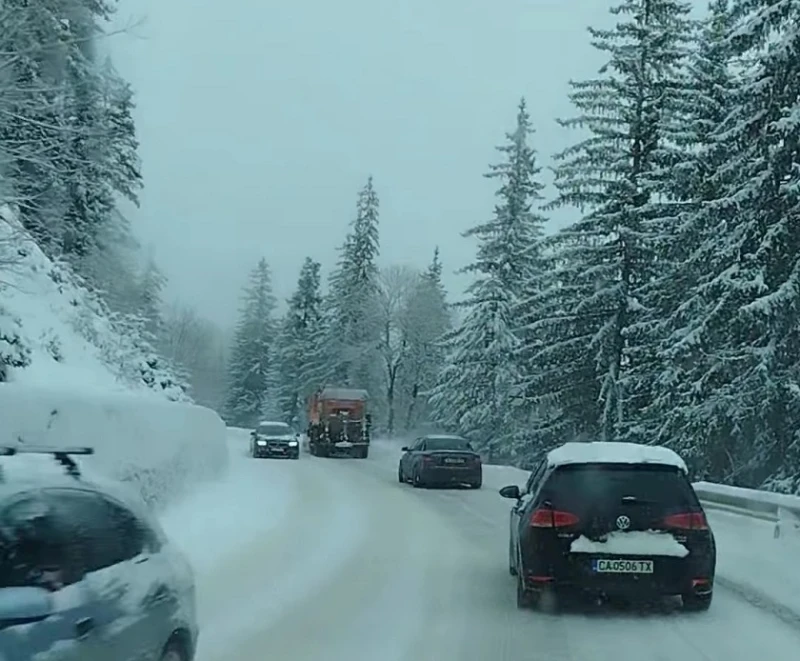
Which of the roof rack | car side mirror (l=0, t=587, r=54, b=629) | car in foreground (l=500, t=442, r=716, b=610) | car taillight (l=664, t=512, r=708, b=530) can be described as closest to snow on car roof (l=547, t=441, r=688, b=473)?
car in foreground (l=500, t=442, r=716, b=610)

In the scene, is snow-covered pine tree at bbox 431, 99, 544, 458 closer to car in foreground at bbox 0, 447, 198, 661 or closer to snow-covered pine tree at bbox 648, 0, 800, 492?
snow-covered pine tree at bbox 648, 0, 800, 492

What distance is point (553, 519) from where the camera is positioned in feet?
35.2

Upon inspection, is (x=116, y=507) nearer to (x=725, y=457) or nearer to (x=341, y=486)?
(x=725, y=457)

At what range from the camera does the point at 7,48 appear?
15.1 meters

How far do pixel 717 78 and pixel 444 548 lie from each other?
2210cm

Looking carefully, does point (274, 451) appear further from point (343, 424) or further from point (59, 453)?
point (59, 453)

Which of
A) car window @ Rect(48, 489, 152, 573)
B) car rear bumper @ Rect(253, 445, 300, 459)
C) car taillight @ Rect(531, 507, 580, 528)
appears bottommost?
car window @ Rect(48, 489, 152, 573)

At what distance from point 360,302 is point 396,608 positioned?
71693 mm

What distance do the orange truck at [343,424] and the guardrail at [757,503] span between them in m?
35.6

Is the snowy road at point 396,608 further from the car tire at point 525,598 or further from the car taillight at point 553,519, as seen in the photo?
the car taillight at point 553,519

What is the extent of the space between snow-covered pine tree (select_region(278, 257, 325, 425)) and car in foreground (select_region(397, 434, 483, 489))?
58.5 m

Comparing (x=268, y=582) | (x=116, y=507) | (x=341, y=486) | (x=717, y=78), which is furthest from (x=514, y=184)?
(x=116, y=507)

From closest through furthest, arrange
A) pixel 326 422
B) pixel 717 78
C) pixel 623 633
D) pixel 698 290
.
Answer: pixel 623 633 < pixel 698 290 < pixel 717 78 < pixel 326 422

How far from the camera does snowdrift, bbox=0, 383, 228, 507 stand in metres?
13.5
